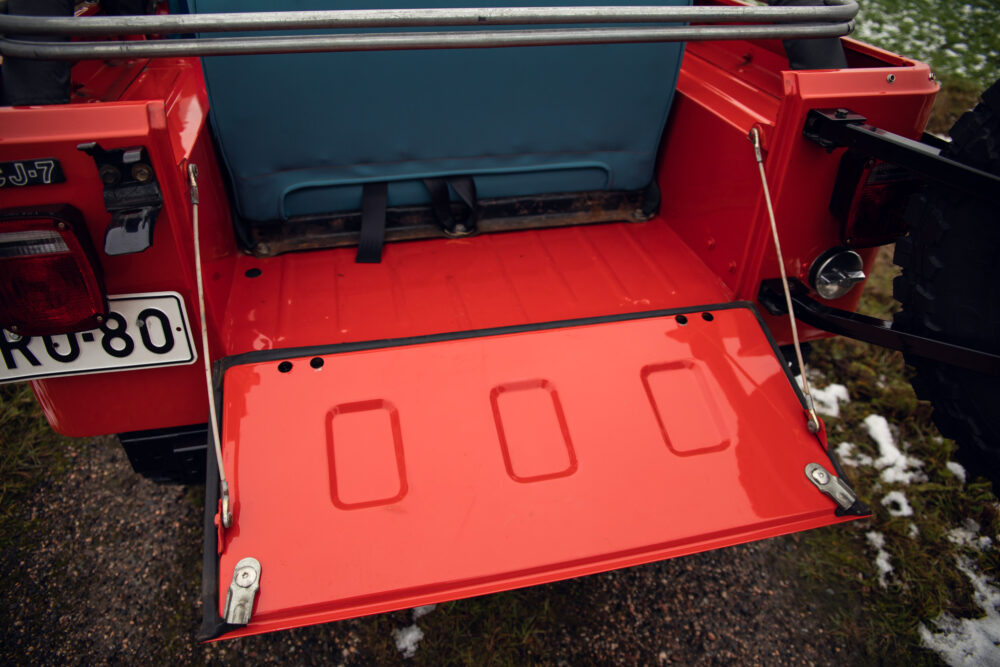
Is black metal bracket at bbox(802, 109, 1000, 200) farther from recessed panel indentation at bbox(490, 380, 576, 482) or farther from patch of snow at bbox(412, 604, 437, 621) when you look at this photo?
patch of snow at bbox(412, 604, 437, 621)

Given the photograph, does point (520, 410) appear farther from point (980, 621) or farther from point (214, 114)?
point (980, 621)

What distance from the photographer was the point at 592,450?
4.64 feet

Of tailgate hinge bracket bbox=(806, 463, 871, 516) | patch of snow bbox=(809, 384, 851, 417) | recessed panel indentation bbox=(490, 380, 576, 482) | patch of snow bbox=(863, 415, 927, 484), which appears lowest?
patch of snow bbox=(863, 415, 927, 484)

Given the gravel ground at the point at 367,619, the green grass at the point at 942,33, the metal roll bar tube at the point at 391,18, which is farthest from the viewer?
the green grass at the point at 942,33

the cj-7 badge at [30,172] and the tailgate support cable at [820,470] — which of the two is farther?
the tailgate support cable at [820,470]

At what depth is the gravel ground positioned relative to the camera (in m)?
1.75

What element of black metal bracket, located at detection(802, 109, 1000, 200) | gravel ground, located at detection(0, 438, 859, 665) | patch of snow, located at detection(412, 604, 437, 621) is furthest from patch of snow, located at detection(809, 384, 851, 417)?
patch of snow, located at detection(412, 604, 437, 621)

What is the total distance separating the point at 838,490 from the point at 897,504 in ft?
3.66

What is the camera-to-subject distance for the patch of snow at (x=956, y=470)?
230 centimetres

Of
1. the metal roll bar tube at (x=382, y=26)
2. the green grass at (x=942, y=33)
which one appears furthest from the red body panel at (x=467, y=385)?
the green grass at (x=942, y=33)

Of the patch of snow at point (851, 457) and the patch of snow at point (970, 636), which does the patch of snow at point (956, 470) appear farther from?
the patch of snow at point (970, 636)

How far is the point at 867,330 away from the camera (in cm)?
149

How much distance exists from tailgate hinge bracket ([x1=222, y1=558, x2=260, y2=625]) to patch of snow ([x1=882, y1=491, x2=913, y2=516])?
2.13m

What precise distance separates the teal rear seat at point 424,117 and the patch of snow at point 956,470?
167cm
